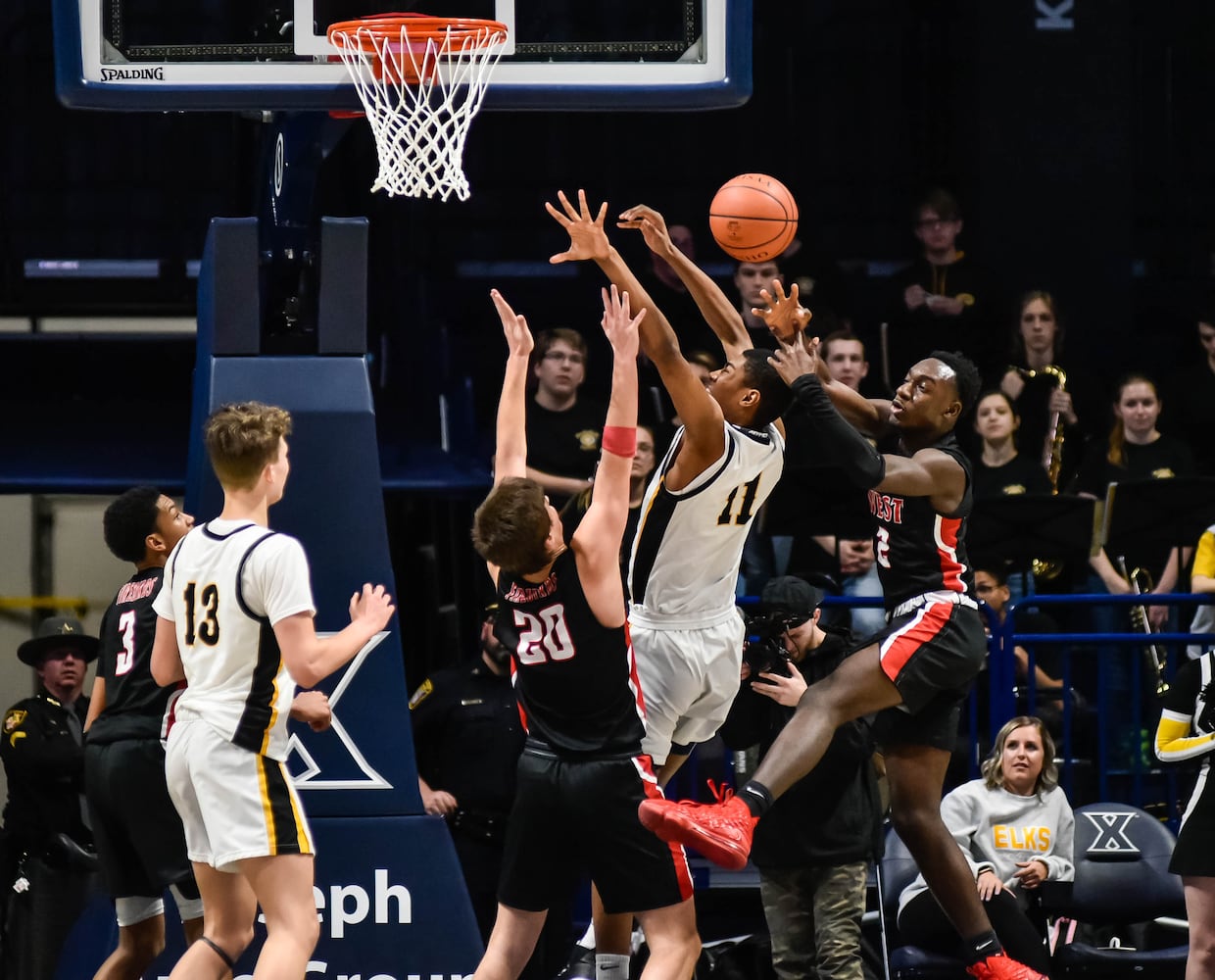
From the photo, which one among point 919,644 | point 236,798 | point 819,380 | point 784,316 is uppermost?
point 784,316

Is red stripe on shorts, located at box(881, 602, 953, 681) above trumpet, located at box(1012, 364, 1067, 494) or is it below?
below

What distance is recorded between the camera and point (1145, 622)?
1031 centimetres

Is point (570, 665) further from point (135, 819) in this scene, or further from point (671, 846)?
point (135, 819)

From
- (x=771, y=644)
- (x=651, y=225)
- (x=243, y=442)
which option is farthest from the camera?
(x=771, y=644)

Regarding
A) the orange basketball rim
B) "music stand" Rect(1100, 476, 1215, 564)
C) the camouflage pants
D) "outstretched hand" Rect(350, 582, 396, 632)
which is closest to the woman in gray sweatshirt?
the camouflage pants

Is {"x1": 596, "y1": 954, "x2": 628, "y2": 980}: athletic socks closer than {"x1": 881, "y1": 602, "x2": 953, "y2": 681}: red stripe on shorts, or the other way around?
{"x1": 596, "y1": 954, "x2": 628, "y2": 980}: athletic socks

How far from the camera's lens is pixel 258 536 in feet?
19.8

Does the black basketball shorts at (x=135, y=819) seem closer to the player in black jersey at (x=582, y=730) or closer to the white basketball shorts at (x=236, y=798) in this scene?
the white basketball shorts at (x=236, y=798)

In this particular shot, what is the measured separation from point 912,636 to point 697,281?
156 centimetres

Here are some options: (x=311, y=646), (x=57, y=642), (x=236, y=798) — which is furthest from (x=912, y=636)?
(x=57, y=642)

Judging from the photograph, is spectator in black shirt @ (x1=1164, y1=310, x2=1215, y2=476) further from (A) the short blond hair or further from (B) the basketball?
(A) the short blond hair

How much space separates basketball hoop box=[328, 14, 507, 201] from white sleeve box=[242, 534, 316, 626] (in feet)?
6.15

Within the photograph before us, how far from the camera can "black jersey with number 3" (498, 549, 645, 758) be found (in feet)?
20.0

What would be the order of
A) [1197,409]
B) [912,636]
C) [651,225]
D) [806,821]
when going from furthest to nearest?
1. [1197,409]
2. [806,821]
3. [651,225]
4. [912,636]
